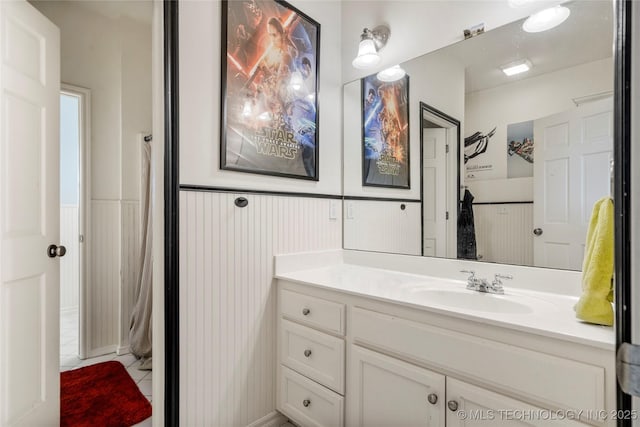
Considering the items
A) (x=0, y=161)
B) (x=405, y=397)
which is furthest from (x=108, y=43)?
(x=405, y=397)

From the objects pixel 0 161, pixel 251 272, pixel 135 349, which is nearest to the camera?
pixel 0 161

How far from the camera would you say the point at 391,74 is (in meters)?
1.87

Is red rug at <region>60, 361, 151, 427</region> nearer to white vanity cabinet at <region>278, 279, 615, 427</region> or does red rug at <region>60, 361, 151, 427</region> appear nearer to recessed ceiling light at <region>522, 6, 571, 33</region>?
white vanity cabinet at <region>278, 279, 615, 427</region>

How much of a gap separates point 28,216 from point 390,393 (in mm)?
1762

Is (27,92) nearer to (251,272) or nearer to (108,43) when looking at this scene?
(251,272)

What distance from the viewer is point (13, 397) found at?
1.32 m

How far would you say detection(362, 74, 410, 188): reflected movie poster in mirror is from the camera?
188 cm

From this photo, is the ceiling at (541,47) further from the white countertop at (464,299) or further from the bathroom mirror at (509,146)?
the white countertop at (464,299)

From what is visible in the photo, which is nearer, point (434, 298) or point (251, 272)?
point (434, 298)

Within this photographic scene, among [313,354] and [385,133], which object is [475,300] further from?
[385,133]

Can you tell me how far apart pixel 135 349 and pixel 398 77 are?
8.92ft

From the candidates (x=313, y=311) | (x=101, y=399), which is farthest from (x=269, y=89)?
(x=101, y=399)

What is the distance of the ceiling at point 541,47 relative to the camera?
1204mm

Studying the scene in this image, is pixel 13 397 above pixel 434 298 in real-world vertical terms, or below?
below
